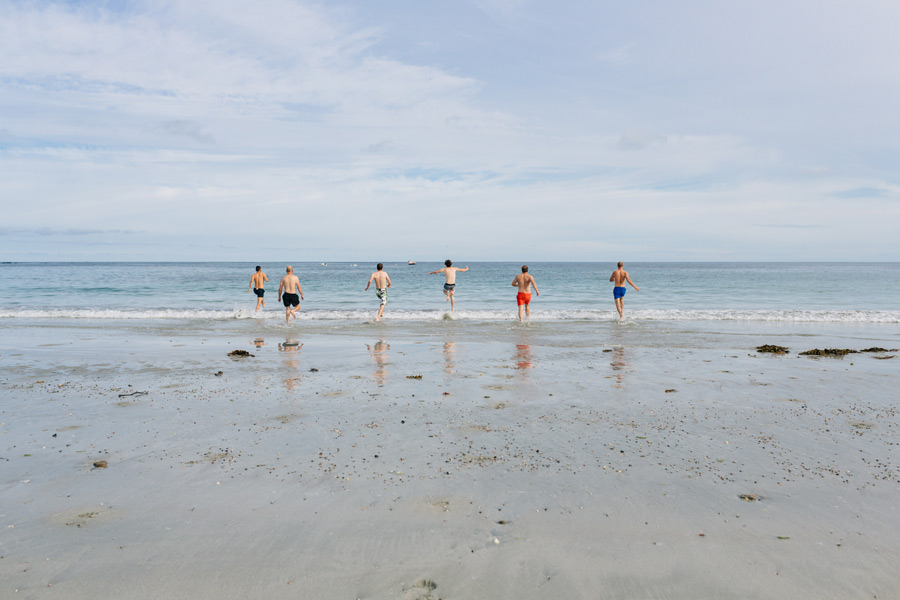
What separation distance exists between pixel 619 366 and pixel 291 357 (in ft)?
20.4

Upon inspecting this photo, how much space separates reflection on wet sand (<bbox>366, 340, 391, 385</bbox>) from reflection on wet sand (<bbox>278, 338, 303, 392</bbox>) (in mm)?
1229

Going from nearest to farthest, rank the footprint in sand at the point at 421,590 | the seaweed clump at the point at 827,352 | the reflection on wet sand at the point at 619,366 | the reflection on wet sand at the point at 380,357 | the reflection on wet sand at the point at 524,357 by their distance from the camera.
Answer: the footprint in sand at the point at 421,590 → the reflection on wet sand at the point at 619,366 → the reflection on wet sand at the point at 380,357 → the reflection on wet sand at the point at 524,357 → the seaweed clump at the point at 827,352

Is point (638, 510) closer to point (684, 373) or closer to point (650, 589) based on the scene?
point (650, 589)

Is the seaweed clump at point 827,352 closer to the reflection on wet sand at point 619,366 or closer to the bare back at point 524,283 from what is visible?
the reflection on wet sand at point 619,366

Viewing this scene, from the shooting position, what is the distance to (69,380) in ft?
27.4

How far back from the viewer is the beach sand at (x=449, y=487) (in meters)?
3.16

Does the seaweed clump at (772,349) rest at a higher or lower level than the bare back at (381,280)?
lower

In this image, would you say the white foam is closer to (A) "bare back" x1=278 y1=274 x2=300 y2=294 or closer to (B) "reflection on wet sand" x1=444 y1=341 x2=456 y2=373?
(A) "bare back" x1=278 y1=274 x2=300 y2=294

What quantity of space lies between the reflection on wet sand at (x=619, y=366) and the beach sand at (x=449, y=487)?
14cm

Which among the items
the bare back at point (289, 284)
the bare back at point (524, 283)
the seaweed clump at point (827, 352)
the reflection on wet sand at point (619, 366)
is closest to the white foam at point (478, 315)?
the bare back at point (524, 283)

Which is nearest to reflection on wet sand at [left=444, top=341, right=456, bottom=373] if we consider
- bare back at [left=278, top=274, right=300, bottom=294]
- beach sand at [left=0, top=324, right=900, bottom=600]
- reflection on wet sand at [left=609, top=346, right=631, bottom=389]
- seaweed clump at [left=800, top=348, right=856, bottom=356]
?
beach sand at [left=0, top=324, right=900, bottom=600]

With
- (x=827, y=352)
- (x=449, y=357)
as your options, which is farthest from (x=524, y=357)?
(x=827, y=352)

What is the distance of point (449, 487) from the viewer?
14.1 ft

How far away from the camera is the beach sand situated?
316 cm
